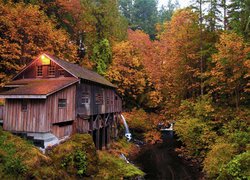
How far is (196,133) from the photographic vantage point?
2266 cm

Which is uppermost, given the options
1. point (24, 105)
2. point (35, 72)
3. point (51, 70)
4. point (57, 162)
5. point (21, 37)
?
point (21, 37)

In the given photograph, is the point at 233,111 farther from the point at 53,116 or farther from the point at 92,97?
the point at 53,116

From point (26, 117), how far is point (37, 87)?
89.4 inches

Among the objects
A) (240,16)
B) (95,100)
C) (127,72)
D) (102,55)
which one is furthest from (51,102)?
(102,55)

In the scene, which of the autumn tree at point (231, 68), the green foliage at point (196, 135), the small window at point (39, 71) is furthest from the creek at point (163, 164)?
the small window at point (39, 71)

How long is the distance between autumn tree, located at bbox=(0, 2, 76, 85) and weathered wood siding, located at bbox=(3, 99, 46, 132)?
8.26 metres

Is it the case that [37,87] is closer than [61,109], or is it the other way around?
[37,87]

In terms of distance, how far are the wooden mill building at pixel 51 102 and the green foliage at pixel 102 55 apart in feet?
39.7

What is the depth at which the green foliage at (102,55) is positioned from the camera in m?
36.5

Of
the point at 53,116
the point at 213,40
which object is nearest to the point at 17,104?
the point at 53,116

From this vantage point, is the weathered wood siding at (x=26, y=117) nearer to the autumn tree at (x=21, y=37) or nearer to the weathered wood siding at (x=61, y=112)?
the weathered wood siding at (x=61, y=112)

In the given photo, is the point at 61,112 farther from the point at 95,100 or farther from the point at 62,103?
the point at 95,100

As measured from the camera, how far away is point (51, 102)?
54.1 feet

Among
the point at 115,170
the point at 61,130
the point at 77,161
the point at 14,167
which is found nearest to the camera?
the point at 14,167
